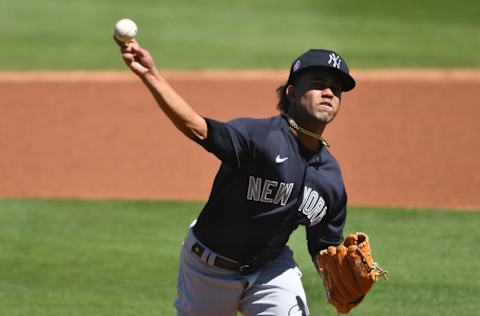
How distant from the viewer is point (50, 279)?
301 inches

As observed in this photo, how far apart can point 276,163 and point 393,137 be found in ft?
24.6

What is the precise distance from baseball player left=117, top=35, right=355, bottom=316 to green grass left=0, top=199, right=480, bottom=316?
2.09 m

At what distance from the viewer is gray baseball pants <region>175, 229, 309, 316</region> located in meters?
4.84

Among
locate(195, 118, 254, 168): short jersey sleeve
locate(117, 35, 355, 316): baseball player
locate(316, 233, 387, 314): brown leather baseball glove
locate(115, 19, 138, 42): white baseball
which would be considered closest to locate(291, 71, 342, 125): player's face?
locate(117, 35, 355, 316): baseball player

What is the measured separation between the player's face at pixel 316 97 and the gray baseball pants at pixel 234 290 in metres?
0.77

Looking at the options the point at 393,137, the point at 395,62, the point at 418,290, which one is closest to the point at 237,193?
the point at 418,290

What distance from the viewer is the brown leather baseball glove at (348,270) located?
4.94 metres

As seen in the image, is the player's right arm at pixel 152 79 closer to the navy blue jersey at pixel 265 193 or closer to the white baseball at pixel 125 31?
the white baseball at pixel 125 31

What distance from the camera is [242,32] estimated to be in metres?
16.7

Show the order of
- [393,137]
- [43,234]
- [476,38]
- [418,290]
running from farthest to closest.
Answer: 1. [476,38]
2. [393,137]
3. [43,234]
4. [418,290]

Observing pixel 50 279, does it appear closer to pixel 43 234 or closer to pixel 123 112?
pixel 43 234

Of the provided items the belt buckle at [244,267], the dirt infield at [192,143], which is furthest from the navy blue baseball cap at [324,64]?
the dirt infield at [192,143]

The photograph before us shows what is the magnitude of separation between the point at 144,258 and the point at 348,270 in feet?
11.2

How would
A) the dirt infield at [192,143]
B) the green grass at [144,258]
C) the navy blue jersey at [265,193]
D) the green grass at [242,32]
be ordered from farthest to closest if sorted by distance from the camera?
1. the green grass at [242,32]
2. the dirt infield at [192,143]
3. the green grass at [144,258]
4. the navy blue jersey at [265,193]
